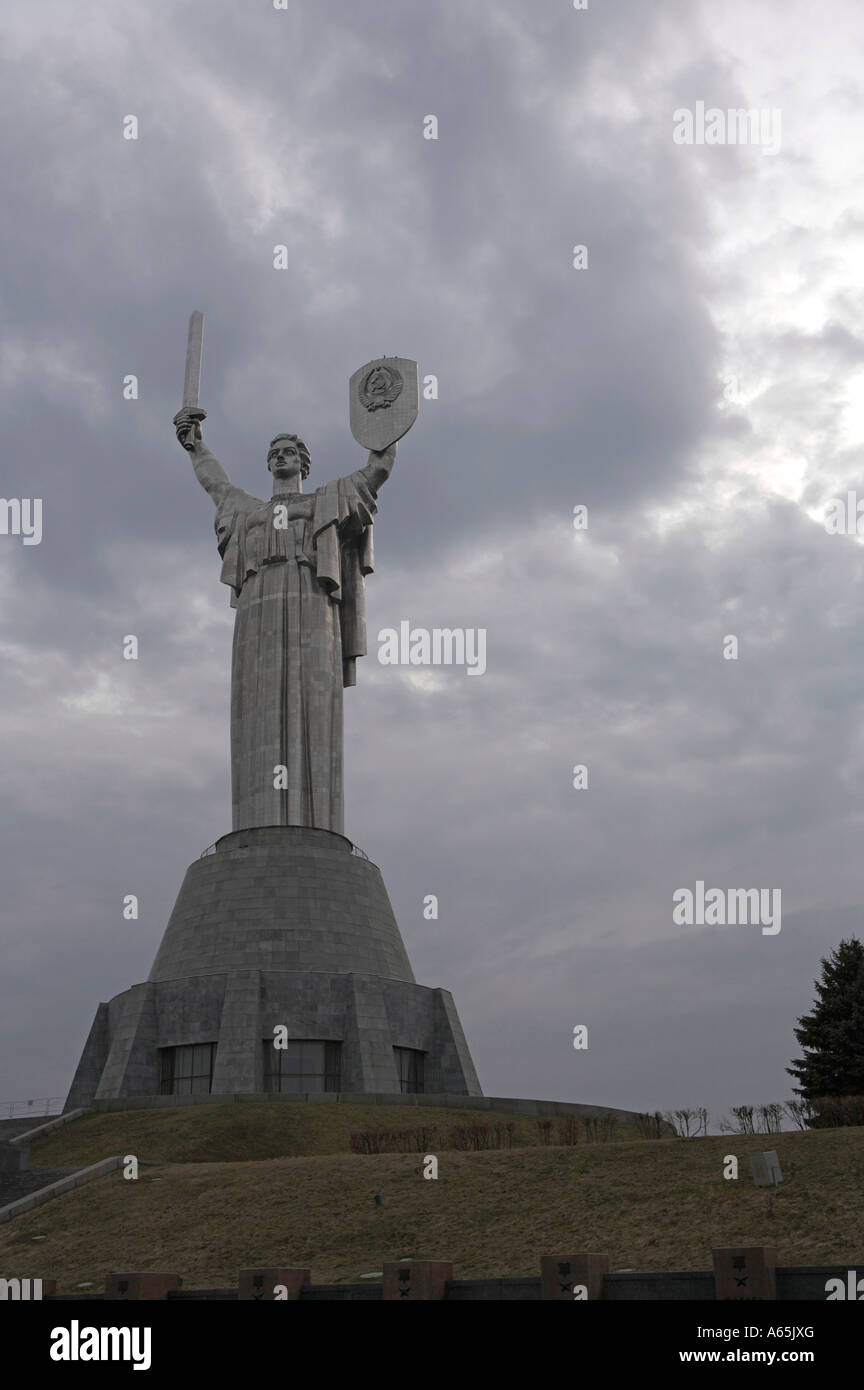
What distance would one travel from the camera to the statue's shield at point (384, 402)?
36969mm

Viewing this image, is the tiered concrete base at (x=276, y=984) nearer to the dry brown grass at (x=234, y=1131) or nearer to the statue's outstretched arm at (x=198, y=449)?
the dry brown grass at (x=234, y=1131)

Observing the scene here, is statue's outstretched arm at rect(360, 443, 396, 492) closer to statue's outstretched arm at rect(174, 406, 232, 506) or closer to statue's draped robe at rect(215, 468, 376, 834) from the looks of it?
statue's draped robe at rect(215, 468, 376, 834)

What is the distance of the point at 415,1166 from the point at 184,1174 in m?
3.67

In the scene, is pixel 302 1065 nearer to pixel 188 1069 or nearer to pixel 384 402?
pixel 188 1069

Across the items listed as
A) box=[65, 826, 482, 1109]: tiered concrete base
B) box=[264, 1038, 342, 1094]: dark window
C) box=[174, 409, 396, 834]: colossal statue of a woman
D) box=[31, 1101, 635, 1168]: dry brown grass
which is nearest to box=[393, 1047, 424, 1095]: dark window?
box=[65, 826, 482, 1109]: tiered concrete base

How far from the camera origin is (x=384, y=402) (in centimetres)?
3712

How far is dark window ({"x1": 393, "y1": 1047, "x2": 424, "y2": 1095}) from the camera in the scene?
30859 millimetres

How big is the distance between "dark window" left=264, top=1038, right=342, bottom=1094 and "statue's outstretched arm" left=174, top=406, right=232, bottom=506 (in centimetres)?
1665

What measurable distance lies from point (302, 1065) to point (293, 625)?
1232 centimetres
